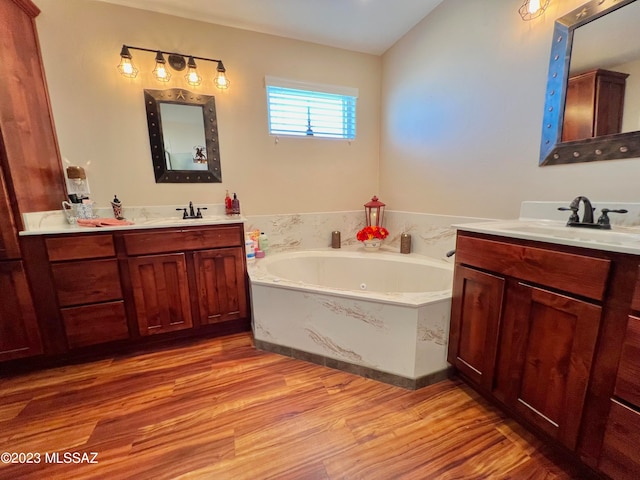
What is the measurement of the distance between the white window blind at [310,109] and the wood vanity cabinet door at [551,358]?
2.06 meters

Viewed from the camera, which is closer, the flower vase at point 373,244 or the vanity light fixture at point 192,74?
the vanity light fixture at point 192,74

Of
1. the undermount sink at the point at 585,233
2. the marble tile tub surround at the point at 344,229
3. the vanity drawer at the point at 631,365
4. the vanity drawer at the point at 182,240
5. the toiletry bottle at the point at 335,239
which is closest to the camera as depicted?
the vanity drawer at the point at 631,365

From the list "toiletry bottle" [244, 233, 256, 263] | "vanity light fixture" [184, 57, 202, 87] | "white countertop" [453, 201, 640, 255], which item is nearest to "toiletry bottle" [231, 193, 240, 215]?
"toiletry bottle" [244, 233, 256, 263]

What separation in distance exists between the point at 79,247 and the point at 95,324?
1.69ft

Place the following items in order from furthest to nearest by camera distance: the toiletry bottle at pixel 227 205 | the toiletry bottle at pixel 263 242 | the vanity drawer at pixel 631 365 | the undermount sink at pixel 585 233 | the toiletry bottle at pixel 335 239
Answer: the toiletry bottle at pixel 335 239 → the toiletry bottle at pixel 263 242 → the toiletry bottle at pixel 227 205 → the undermount sink at pixel 585 233 → the vanity drawer at pixel 631 365

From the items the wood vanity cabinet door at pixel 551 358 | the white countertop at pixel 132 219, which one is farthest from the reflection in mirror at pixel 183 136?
the wood vanity cabinet door at pixel 551 358

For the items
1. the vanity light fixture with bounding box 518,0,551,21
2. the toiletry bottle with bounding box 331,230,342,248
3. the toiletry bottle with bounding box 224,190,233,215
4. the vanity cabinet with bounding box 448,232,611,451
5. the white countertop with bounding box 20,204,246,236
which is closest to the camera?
the vanity cabinet with bounding box 448,232,611,451

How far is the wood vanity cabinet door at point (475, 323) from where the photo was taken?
3.79ft

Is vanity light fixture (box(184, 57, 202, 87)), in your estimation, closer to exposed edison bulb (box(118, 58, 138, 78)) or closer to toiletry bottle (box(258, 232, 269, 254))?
exposed edison bulb (box(118, 58, 138, 78))

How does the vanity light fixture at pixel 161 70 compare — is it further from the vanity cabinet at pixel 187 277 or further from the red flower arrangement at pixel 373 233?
the red flower arrangement at pixel 373 233

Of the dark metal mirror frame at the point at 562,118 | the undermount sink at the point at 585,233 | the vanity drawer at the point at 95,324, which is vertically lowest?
the vanity drawer at the point at 95,324

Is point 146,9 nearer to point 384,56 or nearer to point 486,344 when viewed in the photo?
point 384,56

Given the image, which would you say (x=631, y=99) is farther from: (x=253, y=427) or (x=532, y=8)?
(x=253, y=427)

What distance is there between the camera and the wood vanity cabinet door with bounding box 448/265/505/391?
3.79ft
